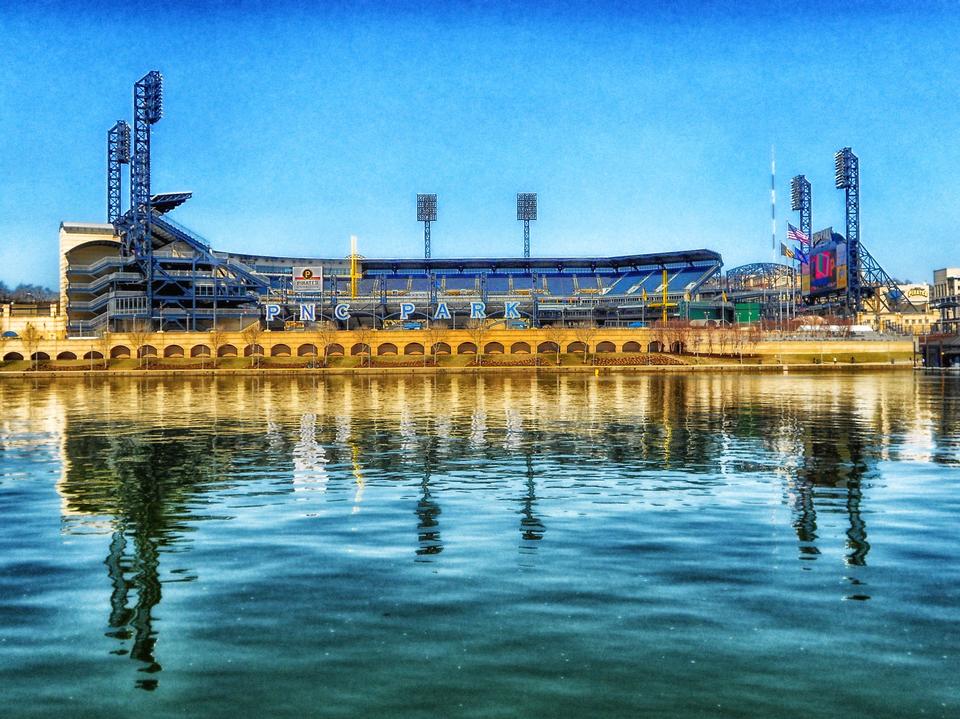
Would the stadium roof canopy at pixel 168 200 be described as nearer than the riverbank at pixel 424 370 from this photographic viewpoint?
No

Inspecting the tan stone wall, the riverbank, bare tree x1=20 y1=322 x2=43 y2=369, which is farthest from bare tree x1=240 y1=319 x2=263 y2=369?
bare tree x1=20 y1=322 x2=43 y2=369

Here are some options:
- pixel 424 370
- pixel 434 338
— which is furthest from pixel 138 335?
pixel 424 370

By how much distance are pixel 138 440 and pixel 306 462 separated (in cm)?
1423

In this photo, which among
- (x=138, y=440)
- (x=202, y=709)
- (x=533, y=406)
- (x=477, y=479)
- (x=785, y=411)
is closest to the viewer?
(x=202, y=709)

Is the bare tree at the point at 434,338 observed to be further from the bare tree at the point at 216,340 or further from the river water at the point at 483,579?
the river water at the point at 483,579

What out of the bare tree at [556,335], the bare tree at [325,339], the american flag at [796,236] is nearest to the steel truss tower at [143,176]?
the bare tree at [325,339]

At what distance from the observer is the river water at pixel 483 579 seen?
1448 centimetres

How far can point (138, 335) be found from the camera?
570 ft

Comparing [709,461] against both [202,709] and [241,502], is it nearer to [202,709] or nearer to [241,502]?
[241,502]

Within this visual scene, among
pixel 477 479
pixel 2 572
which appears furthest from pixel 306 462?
pixel 2 572

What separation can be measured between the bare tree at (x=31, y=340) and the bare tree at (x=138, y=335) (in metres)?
15.0

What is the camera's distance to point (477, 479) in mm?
36094

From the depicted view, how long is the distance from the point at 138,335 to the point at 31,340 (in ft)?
59.8

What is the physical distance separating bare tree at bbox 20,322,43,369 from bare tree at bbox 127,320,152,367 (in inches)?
592
